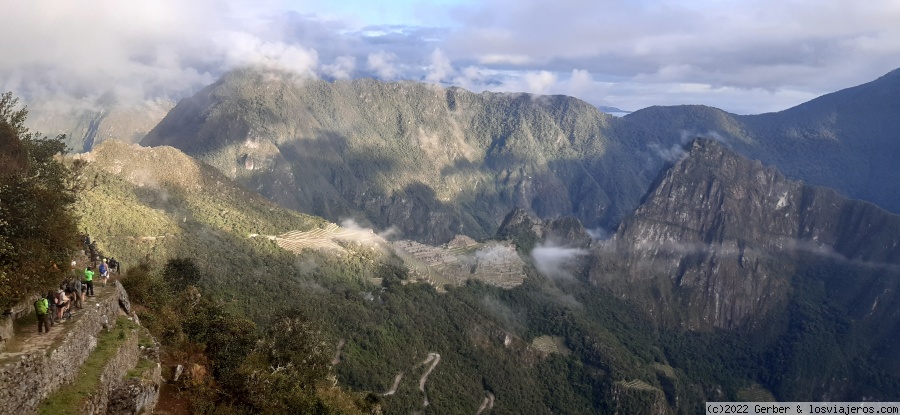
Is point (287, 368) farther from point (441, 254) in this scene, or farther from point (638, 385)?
point (441, 254)

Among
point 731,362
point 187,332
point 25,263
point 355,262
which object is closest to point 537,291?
point 355,262

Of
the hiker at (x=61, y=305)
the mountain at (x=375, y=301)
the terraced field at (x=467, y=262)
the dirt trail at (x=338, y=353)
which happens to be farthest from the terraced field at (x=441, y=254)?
the hiker at (x=61, y=305)

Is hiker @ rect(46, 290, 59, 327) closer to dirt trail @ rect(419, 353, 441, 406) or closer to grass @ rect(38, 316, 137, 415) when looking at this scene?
grass @ rect(38, 316, 137, 415)

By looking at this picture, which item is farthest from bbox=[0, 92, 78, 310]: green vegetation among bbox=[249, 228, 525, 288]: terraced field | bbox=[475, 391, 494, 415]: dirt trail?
bbox=[249, 228, 525, 288]: terraced field

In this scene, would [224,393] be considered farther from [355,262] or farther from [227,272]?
[355,262]

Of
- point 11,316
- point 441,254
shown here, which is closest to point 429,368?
point 441,254

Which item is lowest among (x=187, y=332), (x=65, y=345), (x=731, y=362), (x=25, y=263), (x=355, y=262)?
(x=731, y=362)
